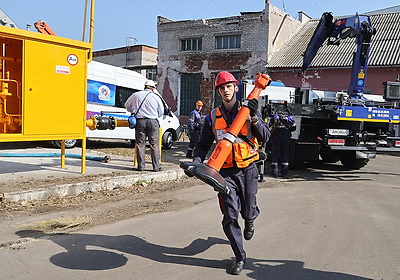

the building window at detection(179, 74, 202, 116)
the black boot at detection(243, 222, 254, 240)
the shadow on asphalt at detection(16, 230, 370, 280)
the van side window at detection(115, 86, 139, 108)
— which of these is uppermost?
the building window at detection(179, 74, 202, 116)

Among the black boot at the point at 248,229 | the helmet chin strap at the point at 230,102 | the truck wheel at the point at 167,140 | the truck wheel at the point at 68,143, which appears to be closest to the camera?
the helmet chin strap at the point at 230,102

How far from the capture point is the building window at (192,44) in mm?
26594

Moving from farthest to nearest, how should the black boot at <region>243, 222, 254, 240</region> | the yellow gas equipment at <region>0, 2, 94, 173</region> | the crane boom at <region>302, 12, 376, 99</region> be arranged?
the crane boom at <region>302, 12, 376, 99</region>
the yellow gas equipment at <region>0, 2, 94, 173</region>
the black boot at <region>243, 222, 254, 240</region>

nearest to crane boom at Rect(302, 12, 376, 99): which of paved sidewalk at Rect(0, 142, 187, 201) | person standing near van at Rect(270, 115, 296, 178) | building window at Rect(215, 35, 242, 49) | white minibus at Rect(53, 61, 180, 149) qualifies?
person standing near van at Rect(270, 115, 296, 178)

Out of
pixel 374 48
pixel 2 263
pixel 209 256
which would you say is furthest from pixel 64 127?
pixel 374 48

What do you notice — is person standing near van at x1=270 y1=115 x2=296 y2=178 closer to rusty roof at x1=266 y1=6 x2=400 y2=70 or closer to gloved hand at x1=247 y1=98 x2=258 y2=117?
gloved hand at x1=247 y1=98 x2=258 y2=117

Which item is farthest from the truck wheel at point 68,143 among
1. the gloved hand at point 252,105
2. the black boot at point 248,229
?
the gloved hand at point 252,105

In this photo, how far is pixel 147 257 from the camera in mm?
4293

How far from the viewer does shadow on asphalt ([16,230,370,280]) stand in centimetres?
395

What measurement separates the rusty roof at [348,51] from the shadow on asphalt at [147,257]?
18801 mm

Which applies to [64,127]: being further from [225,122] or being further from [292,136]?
[292,136]

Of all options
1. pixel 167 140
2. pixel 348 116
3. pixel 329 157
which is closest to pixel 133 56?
pixel 167 140

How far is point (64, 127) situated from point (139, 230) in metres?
3.09

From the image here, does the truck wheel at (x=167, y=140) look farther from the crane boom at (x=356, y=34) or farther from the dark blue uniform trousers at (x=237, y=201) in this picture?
the dark blue uniform trousers at (x=237, y=201)
